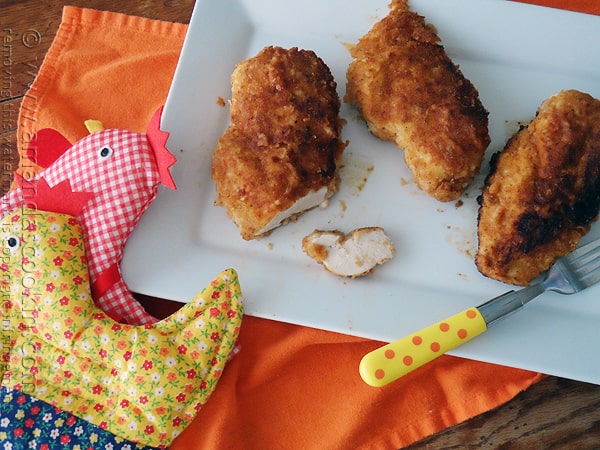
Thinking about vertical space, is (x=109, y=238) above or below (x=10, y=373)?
above

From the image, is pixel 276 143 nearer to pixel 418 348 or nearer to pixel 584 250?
pixel 418 348

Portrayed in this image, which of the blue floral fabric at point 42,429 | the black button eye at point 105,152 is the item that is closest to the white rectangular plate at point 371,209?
the black button eye at point 105,152

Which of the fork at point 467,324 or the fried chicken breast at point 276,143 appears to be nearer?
the fork at point 467,324

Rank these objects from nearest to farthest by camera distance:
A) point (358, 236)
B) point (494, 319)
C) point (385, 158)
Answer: point (494, 319)
point (358, 236)
point (385, 158)

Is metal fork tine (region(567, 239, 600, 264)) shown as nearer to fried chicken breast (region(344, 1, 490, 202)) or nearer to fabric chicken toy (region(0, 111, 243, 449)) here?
fried chicken breast (region(344, 1, 490, 202))

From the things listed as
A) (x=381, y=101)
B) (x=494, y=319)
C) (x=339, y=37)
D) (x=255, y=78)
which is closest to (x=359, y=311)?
(x=494, y=319)

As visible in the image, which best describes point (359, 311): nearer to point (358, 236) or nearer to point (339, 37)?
point (358, 236)

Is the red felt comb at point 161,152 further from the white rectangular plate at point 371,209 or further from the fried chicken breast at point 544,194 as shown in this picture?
the fried chicken breast at point 544,194

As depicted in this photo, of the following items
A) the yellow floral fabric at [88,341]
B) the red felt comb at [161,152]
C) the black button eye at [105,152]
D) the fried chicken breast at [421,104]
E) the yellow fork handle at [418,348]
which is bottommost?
the yellow floral fabric at [88,341]

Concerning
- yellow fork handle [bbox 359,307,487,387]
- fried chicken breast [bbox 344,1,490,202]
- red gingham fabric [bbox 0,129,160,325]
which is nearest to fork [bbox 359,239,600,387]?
yellow fork handle [bbox 359,307,487,387]
